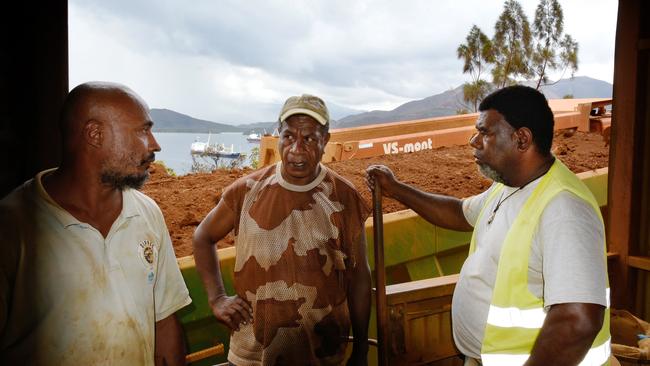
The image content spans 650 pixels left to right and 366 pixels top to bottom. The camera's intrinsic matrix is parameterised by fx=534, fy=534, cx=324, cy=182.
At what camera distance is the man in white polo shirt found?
1.38 meters

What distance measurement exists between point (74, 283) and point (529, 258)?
1450mm

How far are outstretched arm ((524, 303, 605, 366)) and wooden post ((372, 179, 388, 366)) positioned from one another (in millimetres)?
1006

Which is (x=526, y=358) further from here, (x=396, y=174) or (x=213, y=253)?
(x=396, y=174)

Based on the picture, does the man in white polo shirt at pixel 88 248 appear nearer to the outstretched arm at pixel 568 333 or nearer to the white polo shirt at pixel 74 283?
the white polo shirt at pixel 74 283

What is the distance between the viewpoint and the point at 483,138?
220 cm

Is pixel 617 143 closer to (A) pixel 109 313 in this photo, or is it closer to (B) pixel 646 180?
(B) pixel 646 180

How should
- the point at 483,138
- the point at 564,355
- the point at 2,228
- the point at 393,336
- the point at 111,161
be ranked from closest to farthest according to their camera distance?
the point at 2,228 → the point at 111,161 → the point at 564,355 → the point at 483,138 → the point at 393,336

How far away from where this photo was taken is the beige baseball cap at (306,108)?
7.73 ft

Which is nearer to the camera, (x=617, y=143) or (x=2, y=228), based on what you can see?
(x=2, y=228)

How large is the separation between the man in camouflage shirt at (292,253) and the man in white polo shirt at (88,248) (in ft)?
1.94

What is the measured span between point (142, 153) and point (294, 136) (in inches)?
34.0

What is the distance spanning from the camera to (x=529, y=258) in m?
1.85

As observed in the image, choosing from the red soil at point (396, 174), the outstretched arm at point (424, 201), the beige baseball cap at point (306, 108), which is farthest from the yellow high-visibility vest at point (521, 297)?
the red soil at point (396, 174)

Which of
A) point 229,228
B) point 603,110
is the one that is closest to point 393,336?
point 229,228
